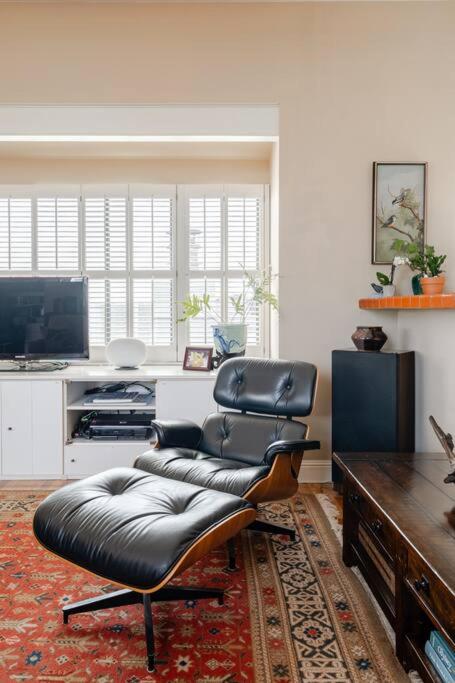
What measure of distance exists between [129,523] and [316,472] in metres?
1.93

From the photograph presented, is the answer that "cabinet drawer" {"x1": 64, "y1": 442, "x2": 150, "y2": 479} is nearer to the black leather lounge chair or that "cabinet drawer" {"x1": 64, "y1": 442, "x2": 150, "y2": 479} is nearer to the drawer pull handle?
the black leather lounge chair

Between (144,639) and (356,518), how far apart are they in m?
0.95

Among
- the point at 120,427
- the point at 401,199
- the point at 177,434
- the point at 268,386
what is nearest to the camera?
the point at 177,434

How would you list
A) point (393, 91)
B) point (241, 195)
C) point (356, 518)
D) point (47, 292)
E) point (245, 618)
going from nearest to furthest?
point (245, 618) < point (356, 518) < point (393, 91) < point (47, 292) < point (241, 195)

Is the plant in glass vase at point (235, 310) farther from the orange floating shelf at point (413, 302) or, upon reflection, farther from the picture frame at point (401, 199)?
the picture frame at point (401, 199)

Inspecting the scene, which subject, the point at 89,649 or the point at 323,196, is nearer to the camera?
the point at 89,649

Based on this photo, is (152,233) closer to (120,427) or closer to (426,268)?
(120,427)

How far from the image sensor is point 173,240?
372cm

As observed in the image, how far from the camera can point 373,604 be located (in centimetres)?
182

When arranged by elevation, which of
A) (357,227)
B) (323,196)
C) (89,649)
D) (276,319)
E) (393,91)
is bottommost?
(89,649)

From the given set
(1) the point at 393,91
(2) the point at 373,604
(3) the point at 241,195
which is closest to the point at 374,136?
(1) the point at 393,91

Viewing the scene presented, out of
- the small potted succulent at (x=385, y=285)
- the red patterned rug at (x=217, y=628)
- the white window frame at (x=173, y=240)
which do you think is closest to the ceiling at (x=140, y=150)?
the white window frame at (x=173, y=240)

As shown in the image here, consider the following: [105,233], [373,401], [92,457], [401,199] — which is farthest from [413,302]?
[105,233]

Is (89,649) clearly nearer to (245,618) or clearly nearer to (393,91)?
(245,618)
